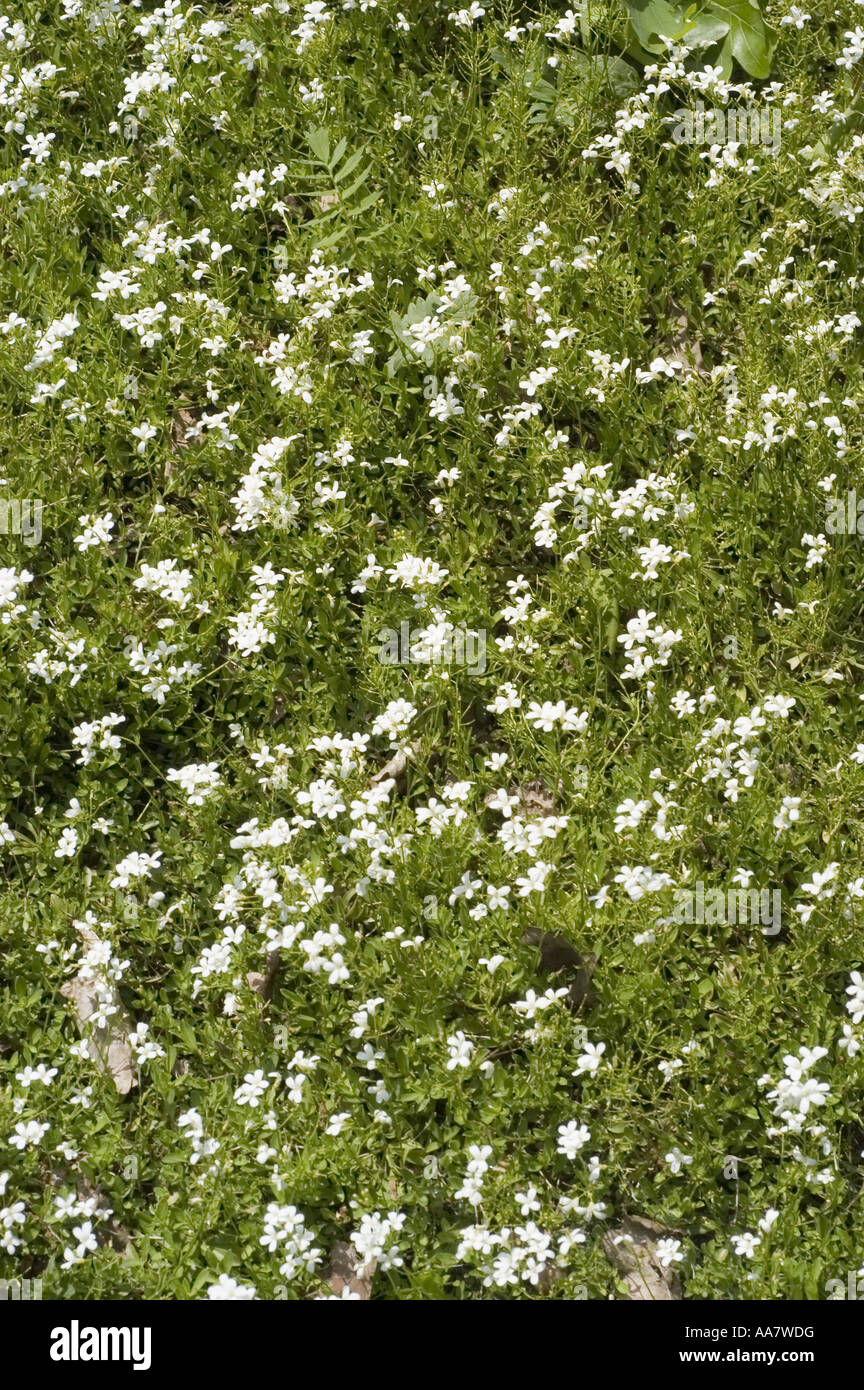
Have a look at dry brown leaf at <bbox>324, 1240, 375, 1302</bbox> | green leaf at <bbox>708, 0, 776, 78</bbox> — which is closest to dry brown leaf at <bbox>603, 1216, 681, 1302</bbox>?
dry brown leaf at <bbox>324, 1240, 375, 1302</bbox>

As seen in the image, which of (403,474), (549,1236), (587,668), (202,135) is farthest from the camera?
(202,135)

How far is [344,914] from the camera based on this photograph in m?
5.42

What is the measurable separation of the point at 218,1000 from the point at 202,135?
15.9ft

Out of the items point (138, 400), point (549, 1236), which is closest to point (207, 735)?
point (138, 400)

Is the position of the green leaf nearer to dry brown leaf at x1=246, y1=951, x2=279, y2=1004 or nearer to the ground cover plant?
the ground cover plant

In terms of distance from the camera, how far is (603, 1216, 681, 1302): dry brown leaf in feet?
15.7

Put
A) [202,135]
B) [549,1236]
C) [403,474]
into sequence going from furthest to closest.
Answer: [202,135]
[403,474]
[549,1236]

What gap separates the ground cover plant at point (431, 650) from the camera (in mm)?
4949

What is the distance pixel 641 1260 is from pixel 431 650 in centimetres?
262

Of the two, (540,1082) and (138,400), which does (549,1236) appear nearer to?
(540,1082)

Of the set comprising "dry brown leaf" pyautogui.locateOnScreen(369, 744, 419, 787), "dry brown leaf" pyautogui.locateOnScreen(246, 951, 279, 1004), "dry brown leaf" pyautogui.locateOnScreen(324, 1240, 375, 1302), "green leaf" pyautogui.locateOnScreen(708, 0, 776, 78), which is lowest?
"dry brown leaf" pyautogui.locateOnScreen(324, 1240, 375, 1302)

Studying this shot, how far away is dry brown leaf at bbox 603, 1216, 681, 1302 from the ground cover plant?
23mm

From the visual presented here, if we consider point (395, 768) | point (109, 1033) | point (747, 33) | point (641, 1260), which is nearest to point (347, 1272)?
point (641, 1260)

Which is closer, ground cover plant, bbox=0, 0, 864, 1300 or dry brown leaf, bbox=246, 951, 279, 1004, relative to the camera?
ground cover plant, bbox=0, 0, 864, 1300
